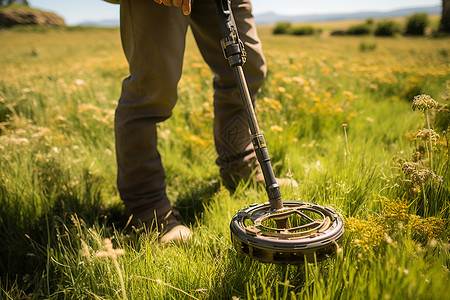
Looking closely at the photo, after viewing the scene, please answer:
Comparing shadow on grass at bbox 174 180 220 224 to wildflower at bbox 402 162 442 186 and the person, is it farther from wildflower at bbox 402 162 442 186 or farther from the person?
wildflower at bbox 402 162 442 186

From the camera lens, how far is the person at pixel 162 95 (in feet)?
5.10

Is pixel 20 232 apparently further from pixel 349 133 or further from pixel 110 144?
pixel 349 133

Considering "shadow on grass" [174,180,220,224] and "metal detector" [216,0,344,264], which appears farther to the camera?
"shadow on grass" [174,180,220,224]

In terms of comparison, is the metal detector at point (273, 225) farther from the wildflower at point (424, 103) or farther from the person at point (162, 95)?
the wildflower at point (424, 103)

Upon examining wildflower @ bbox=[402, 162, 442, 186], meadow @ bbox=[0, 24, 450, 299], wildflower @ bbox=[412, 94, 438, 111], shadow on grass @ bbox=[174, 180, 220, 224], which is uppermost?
wildflower @ bbox=[412, 94, 438, 111]

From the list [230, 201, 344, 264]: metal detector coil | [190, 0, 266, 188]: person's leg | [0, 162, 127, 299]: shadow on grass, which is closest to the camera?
[230, 201, 344, 264]: metal detector coil

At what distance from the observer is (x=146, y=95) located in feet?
5.44

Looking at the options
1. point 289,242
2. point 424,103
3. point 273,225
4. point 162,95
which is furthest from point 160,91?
point 424,103

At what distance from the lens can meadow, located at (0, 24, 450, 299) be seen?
109 cm

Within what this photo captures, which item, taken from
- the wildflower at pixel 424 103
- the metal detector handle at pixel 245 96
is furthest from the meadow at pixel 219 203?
the metal detector handle at pixel 245 96

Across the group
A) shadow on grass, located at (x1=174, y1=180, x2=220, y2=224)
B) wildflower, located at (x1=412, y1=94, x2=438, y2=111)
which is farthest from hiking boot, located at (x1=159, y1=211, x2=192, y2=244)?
wildflower, located at (x1=412, y1=94, x2=438, y2=111)

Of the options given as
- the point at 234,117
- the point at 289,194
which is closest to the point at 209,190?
the point at 234,117

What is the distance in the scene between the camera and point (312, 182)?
5.51 feet

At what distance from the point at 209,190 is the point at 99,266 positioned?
1011 millimetres
